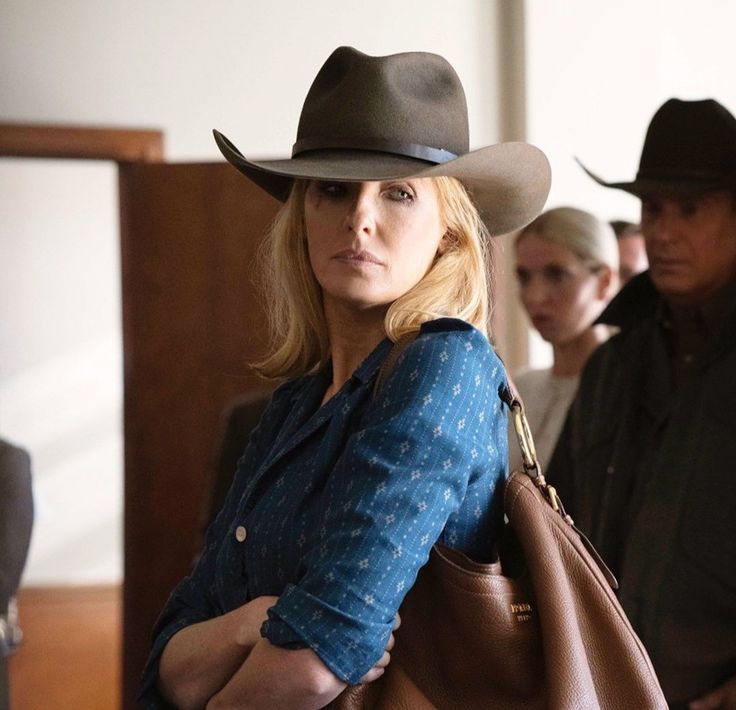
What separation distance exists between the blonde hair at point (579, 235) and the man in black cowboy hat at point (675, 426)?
1.66 feet

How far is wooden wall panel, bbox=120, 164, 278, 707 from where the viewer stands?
3451mm

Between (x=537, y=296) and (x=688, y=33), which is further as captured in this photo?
(x=688, y=33)

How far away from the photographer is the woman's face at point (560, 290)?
2990 millimetres

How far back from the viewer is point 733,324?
2.21 meters

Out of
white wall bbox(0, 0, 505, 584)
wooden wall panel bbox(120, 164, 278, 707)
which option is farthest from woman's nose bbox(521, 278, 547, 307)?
white wall bbox(0, 0, 505, 584)

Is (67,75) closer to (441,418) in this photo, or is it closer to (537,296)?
(537,296)

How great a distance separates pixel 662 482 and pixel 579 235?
993 millimetres

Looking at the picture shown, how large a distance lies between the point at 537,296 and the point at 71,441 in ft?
10.8

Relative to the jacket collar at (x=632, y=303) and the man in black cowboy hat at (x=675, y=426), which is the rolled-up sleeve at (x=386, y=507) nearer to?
the man in black cowboy hat at (x=675, y=426)

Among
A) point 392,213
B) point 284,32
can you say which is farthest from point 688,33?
point 392,213

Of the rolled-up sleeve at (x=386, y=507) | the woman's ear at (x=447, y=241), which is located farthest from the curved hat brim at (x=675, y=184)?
the rolled-up sleeve at (x=386, y=507)

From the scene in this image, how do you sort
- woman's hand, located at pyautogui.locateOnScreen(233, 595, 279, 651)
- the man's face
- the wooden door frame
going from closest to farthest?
woman's hand, located at pyautogui.locateOnScreen(233, 595, 279, 651), the man's face, the wooden door frame

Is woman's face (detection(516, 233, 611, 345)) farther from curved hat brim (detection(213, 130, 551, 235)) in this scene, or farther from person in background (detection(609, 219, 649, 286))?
curved hat brim (detection(213, 130, 551, 235))

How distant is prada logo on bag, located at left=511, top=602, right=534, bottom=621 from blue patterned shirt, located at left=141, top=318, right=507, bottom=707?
6 centimetres
